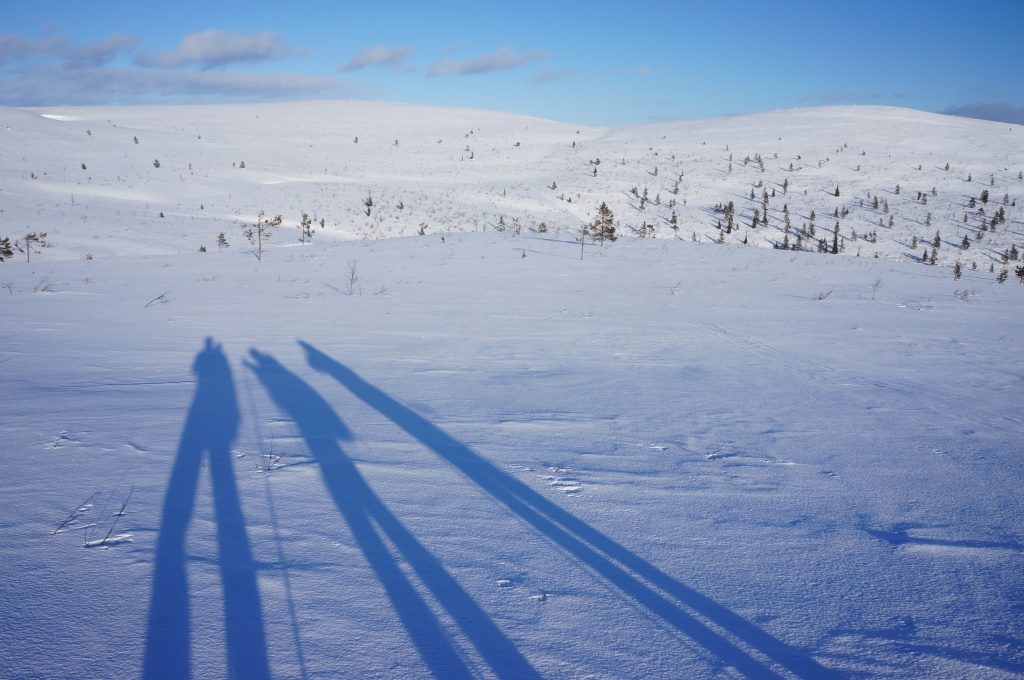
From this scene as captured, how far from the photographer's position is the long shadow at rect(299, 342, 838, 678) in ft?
7.11

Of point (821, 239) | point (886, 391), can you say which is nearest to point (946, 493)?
point (886, 391)

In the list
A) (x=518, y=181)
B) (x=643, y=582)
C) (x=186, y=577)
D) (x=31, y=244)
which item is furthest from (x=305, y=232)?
(x=643, y=582)

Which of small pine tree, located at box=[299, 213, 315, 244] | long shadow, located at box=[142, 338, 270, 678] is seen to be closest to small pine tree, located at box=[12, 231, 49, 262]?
small pine tree, located at box=[299, 213, 315, 244]

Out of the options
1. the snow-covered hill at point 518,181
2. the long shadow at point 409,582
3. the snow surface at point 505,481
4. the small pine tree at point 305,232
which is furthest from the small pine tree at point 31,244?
the long shadow at point 409,582

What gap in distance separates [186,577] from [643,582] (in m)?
1.98

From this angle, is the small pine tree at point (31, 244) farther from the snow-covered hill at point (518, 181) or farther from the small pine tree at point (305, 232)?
the small pine tree at point (305, 232)

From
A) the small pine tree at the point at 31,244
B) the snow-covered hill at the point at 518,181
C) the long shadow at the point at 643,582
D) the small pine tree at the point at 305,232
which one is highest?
the snow-covered hill at the point at 518,181

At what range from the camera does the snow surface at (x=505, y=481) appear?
2205mm

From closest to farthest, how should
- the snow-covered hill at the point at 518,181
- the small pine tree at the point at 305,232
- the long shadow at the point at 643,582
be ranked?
the long shadow at the point at 643,582 < the small pine tree at the point at 305,232 < the snow-covered hill at the point at 518,181

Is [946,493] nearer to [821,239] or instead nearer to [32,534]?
[32,534]

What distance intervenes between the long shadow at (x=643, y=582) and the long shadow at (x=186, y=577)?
Result: 1325mm

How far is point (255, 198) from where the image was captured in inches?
1044

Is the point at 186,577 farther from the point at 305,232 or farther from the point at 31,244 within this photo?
the point at 305,232

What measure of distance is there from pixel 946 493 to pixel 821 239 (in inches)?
931
